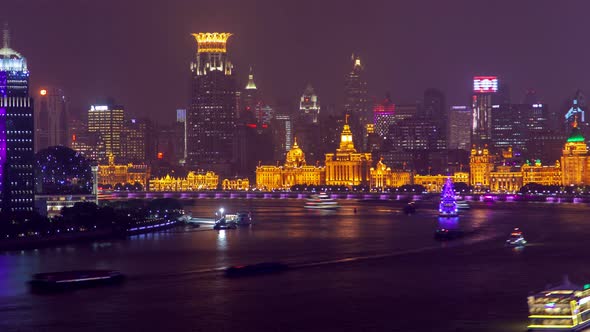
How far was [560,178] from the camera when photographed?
147 meters

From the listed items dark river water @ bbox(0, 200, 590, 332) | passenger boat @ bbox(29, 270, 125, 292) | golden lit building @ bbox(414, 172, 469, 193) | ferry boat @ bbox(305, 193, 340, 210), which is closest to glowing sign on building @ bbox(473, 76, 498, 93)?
golden lit building @ bbox(414, 172, 469, 193)

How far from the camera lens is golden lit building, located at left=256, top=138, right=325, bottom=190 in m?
162

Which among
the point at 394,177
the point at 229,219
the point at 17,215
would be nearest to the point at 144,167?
the point at 394,177

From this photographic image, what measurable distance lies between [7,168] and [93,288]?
27347 millimetres

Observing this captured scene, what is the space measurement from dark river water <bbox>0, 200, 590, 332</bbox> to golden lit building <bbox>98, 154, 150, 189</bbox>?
102099 mm

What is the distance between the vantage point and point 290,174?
162 metres

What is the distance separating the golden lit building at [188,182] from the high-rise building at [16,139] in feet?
312

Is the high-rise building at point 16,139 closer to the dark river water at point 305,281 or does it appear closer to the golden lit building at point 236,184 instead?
the dark river water at point 305,281

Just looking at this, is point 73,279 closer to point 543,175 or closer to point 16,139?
point 16,139

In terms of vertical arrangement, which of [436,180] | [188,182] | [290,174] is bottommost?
[436,180]

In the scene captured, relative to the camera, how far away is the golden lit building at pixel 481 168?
153 metres

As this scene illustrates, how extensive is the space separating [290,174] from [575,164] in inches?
1541

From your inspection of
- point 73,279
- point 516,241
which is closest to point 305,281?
point 73,279

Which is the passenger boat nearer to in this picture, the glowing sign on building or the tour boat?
the tour boat
